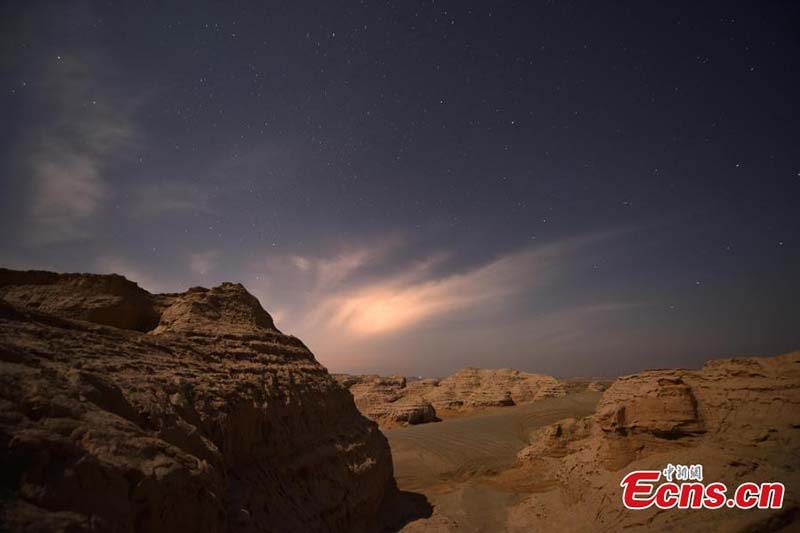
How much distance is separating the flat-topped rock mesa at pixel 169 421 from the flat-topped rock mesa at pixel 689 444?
5.21 m

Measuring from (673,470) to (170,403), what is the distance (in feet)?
33.9

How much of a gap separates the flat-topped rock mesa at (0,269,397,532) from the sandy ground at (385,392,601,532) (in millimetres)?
2508

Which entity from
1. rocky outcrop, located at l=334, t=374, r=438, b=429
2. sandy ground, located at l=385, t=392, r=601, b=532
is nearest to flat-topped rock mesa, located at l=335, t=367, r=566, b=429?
rocky outcrop, located at l=334, t=374, r=438, b=429

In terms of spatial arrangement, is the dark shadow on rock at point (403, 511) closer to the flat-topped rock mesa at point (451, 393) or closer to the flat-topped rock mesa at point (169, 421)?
the flat-topped rock mesa at point (169, 421)

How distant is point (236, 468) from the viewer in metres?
5.96

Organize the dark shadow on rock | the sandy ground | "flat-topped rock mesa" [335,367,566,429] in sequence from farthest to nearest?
"flat-topped rock mesa" [335,367,566,429] → the sandy ground → the dark shadow on rock

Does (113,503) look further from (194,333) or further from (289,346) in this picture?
(289,346)

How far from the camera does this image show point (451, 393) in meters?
41.8

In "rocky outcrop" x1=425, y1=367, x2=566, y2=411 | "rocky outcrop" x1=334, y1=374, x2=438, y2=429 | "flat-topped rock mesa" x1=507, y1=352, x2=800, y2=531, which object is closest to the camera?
"flat-topped rock mesa" x1=507, y1=352, x2=800, y2=531

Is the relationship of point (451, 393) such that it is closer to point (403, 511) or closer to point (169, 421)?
point (403, 511)

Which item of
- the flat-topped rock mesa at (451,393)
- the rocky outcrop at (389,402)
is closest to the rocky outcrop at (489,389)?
the flat-topped rock mesa at (451,393)

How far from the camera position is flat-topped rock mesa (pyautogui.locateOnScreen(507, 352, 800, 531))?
23.3 ft

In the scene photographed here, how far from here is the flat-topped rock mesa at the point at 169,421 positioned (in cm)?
304

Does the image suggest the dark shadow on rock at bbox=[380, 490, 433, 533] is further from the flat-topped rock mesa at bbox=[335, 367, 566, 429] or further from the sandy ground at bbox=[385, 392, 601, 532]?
the flat-topped rock mesa at bbox=[335, 367, 566, 429]
